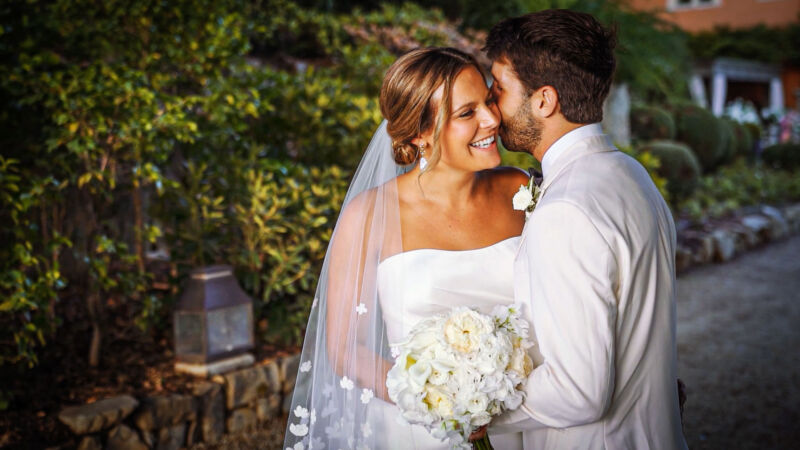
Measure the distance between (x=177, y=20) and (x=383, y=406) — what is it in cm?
314

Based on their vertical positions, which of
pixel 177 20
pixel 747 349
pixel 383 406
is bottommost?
pixel 747 349

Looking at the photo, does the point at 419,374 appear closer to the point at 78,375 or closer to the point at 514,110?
the point at 514,110

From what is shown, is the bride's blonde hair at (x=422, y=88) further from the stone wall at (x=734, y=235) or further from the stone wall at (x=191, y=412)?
the stone wall at (x=734, y=235)

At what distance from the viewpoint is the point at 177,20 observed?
14.5ft

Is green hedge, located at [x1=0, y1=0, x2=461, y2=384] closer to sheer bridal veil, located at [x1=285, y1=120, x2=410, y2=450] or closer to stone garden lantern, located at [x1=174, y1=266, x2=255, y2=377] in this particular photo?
stone garden lantern, located at [x1=174, y1=266, x2=255, y2=377]

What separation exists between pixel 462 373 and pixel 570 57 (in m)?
0.96

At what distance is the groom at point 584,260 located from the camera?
165cm

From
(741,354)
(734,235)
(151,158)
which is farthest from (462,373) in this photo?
(734,235)

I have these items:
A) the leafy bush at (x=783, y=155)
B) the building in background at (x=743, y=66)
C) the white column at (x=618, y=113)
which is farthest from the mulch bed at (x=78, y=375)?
the building in background at (x=743, y=66)

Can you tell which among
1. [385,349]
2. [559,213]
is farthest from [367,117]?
[559,213]

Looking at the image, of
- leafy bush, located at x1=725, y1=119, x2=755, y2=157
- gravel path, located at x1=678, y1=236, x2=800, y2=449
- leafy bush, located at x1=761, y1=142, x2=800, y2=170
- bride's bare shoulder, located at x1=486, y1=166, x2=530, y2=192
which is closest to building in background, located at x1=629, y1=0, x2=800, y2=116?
leafy bush, located at x1=761, y1=142, x2=800, y2=170

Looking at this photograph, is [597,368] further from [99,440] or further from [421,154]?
[99,440]

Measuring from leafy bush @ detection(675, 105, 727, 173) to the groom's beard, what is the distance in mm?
12619

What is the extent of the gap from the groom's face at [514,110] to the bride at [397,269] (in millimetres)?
216
